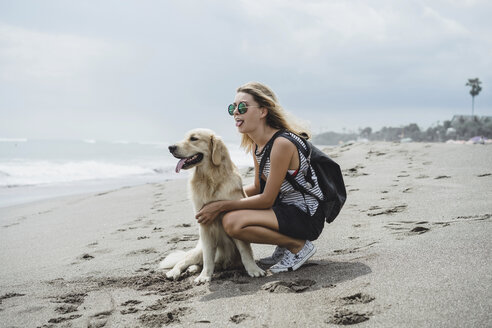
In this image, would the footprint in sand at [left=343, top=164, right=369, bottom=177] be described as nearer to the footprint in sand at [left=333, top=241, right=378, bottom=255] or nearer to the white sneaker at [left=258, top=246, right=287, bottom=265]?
the footprint in sand at [left=333, top=241, right=378, bottom=255]

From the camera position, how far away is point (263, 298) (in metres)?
2.67

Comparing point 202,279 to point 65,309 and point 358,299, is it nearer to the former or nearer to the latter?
point 65,309

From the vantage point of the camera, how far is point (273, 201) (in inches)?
130

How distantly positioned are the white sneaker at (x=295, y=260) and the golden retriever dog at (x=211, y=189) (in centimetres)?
15

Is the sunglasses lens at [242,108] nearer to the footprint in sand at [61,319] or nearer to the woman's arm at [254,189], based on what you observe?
the woman's arm at [254,189]

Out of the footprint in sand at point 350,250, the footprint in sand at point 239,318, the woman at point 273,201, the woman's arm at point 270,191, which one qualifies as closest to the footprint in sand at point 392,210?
the footprint in sand at point 350,250

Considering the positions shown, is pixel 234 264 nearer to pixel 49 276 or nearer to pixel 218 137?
pixel 218 137

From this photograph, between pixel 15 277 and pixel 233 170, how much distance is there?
92.2 inches

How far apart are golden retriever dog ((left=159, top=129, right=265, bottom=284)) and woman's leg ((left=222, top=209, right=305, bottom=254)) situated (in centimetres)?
16

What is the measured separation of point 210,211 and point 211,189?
23cm

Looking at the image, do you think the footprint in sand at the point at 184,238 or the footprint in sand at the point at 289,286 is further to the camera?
the footprint in sand at the point at 184,238

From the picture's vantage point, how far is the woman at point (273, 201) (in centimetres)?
322

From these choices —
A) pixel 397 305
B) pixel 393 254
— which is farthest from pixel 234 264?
pixel 397 305

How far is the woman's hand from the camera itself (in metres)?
3.29
